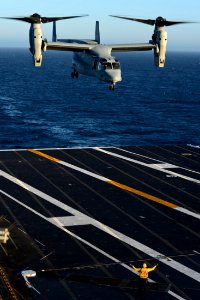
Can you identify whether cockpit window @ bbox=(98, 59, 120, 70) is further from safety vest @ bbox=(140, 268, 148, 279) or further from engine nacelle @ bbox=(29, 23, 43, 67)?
safety vest @ bbox=(140, 268, 148, 279)

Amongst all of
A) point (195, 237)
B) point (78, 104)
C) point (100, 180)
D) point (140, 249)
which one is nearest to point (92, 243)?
point (140, 249)

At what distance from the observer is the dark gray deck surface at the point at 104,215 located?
25.0 m

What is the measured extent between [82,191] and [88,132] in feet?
162

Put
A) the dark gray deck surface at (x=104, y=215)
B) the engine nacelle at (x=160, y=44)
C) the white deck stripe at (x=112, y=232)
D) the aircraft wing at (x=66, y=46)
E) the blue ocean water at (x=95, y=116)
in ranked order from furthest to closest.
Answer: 1. the blue ocean water at (x=95, y=116)
2. the aircraft wing at (x=66, y=46)
3. the engine nacelle at (x=160, y=44)
4. the white deck stripe at (x=112, y=232)
5. the dark gray deck surface at (x=104, y=215)

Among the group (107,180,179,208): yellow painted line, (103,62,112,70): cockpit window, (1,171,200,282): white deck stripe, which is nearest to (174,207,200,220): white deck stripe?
(107,180,179,208): yellow painted line

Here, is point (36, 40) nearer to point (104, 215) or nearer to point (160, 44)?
point (160, 44)

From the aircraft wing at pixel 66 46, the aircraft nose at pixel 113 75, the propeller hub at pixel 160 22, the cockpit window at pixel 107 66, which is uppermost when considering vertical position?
the propeller hub at pixel 160 22

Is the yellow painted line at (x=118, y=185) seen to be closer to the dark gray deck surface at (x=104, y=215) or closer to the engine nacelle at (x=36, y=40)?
the dark gray deck surface at (x=104, y=215)

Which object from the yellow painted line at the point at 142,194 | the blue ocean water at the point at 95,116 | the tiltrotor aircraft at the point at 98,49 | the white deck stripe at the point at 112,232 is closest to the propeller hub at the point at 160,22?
the tiltrotor aircraft at the point at 98,49

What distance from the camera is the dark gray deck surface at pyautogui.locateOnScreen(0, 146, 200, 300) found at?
2505 cm

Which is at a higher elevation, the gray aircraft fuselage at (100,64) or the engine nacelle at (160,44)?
the engine nacelle at (160,44)

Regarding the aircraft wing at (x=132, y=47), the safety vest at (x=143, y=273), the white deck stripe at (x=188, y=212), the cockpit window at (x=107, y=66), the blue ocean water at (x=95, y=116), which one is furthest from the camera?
the blue ocean water at (x=95, y=116)

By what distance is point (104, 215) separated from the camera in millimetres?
34188

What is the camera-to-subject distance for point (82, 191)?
39031 millimetres
